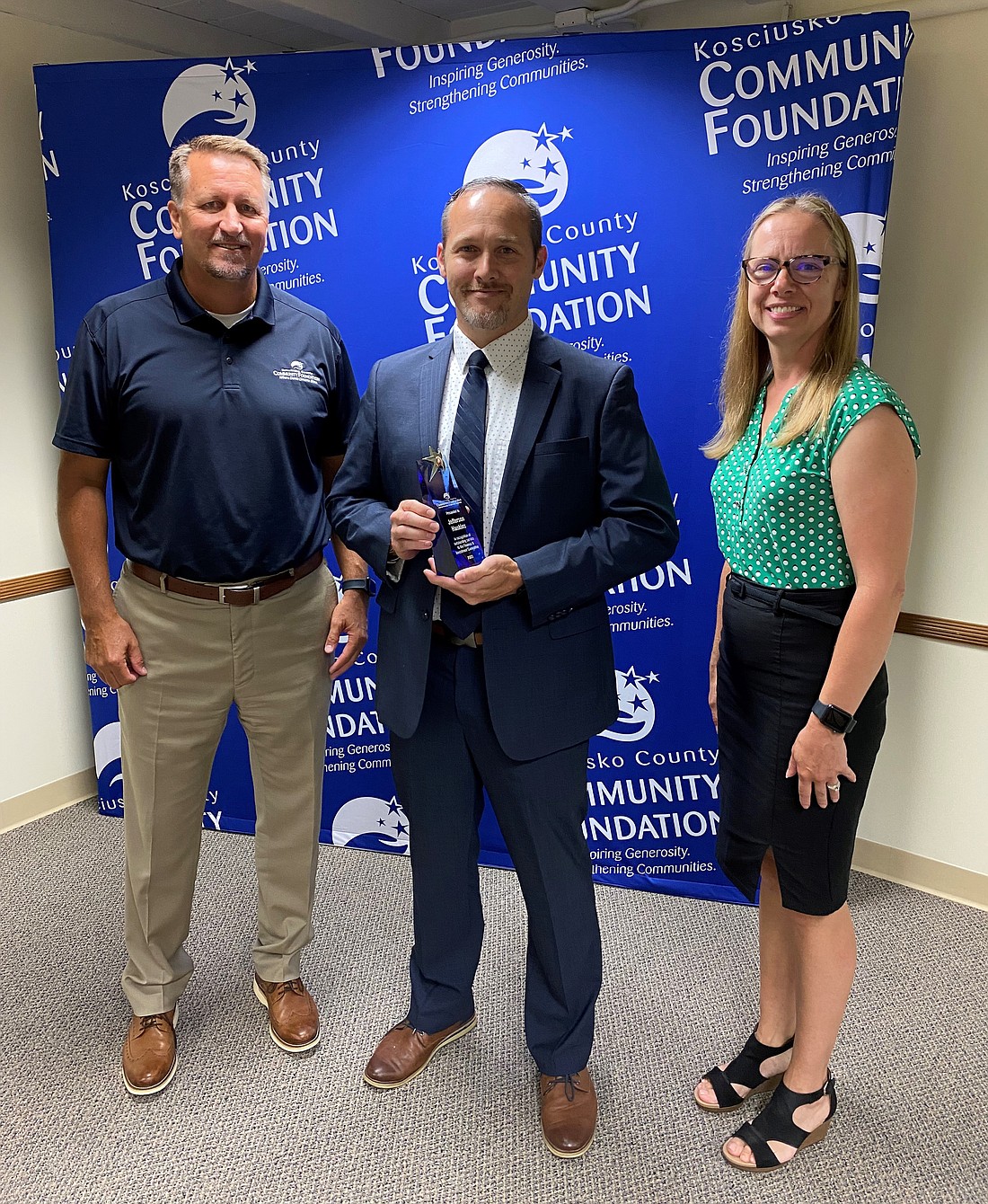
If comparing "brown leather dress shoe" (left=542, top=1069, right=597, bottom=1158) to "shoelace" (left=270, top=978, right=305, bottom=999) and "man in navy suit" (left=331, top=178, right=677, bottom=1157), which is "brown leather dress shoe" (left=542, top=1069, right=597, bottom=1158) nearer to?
"man in navy suit" (left=331, top=178, right=677, bottom=1157)

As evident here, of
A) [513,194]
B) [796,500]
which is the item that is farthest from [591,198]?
[796,500]

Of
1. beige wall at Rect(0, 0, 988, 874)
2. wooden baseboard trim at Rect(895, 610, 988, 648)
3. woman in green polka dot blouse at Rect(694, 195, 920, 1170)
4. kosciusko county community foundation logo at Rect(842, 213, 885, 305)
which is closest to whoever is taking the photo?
woman in green polka dot blouse at Rect(694, 195, 920, 1170)

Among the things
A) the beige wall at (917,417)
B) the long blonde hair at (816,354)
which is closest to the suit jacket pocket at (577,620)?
the long blonde hair at (816,354)

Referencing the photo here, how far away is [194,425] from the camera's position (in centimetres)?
193

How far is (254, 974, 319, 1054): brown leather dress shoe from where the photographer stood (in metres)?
2.18

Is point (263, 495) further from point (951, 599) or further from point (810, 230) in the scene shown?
point (951, 599)

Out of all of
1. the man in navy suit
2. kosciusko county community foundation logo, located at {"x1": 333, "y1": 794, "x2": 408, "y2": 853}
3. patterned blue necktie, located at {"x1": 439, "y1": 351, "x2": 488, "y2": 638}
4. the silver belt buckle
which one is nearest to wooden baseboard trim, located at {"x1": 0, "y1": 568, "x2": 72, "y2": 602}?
kosciusko county community foundation logo, located at {"x1": 333, "y1": 794, "x2": 408, "y2": 853}

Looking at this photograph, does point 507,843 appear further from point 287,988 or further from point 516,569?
point 287,988

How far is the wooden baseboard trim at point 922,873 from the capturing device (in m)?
2.83

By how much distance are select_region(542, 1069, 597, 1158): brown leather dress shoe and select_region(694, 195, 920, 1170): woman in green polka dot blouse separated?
0.89ft

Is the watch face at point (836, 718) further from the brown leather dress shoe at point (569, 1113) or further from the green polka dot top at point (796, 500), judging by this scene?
the brown leather dress shoe at point (569, 1113)

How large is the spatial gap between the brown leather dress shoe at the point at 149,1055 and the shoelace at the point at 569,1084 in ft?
2.73

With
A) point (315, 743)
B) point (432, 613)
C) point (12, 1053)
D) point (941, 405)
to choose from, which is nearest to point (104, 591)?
point (315, 743)

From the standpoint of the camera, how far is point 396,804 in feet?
10.2
